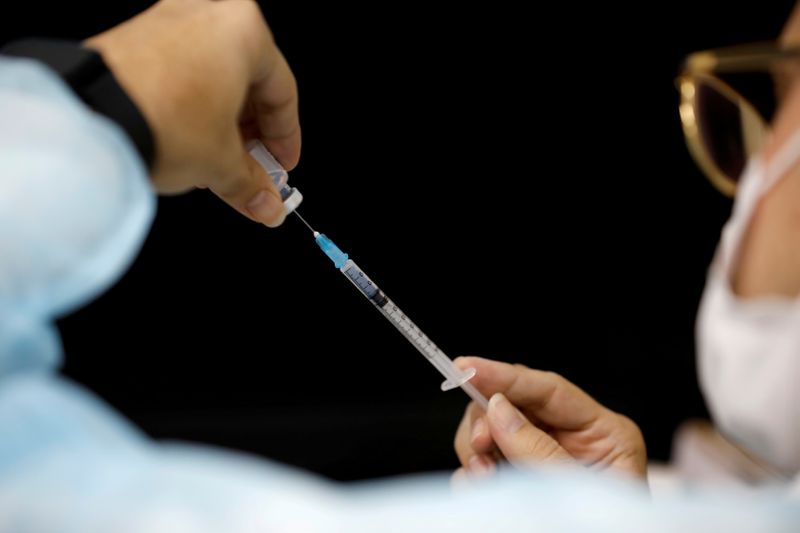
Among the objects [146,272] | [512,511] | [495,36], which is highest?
[146,272]

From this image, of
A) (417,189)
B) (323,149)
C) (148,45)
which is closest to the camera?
(148,45)

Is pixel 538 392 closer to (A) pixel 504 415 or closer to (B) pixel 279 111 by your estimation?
(A) pixel 504 415

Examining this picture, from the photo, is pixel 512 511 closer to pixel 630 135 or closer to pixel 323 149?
pixel 323 149

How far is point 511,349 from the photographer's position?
1.89 meters

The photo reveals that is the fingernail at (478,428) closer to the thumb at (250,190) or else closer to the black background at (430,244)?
the thumb at (250,190)

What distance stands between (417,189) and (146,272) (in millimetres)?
606

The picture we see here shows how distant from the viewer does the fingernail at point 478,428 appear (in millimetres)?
942

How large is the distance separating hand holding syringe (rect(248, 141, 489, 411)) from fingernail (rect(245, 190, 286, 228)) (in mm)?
32

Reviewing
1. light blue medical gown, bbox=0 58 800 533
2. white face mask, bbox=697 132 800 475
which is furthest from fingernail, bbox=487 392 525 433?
light blue medical gown, bbox=0 58 800 533

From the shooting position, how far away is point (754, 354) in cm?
97

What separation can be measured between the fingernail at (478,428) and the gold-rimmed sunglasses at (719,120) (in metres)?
0.58

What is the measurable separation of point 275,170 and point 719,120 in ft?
2.46

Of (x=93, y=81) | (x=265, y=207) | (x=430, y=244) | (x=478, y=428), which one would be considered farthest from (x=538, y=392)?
(x=430, y=244)

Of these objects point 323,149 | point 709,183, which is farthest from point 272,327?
point 709,183
